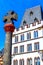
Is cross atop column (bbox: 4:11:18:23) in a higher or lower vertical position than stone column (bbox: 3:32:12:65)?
higher

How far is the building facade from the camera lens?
49250 mm

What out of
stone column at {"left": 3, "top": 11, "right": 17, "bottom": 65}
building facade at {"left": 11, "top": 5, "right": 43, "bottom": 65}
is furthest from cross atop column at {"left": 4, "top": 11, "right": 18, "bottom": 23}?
building facade at {"left": 11, "top": 5, "right": 43, "bottom": 65}

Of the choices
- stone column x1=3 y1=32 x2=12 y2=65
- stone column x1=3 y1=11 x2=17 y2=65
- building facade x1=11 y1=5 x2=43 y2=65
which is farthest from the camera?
building facade x1=11 y1=5 x2=43 y2=65

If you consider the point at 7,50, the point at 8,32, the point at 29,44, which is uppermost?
the point at 29,44

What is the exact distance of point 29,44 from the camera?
5119cm

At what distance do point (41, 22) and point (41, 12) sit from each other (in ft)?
16.3

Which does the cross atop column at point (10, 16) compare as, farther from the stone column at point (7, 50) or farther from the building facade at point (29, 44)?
the building facade at point (29, 44)

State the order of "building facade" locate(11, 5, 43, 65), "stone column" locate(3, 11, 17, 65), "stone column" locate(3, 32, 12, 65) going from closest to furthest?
"stone column" locate(3, 32, 12, 65), "stone column" locate(3, 11, 17, 65), "building facade" locate(11, 5, 43, 65)

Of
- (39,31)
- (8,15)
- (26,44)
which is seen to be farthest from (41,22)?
(8,15)

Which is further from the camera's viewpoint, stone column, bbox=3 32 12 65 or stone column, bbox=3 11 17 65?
stone column, bbox=3 11 17 65

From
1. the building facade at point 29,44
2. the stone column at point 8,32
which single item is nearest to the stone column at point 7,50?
the stone column at point 8,32

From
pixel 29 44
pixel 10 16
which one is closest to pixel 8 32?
pixel 10 16

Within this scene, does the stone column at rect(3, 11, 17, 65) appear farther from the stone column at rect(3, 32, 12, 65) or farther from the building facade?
the building facade

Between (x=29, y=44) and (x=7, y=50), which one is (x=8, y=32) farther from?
(x=29, y=44)
